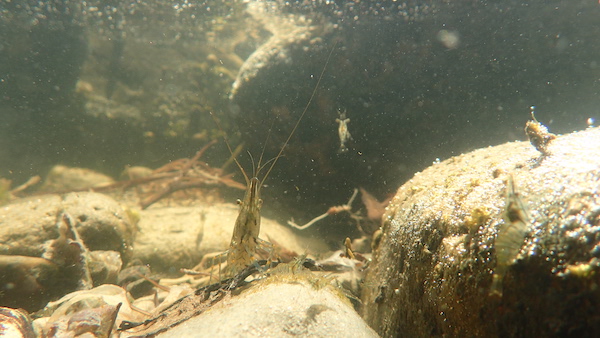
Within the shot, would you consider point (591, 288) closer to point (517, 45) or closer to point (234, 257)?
point (234, 257)

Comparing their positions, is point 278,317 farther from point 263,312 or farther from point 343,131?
point 343,131

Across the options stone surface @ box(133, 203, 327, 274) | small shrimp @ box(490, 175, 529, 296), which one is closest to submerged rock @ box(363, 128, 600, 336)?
small shrimp @ box(490, 175, 529, 296)

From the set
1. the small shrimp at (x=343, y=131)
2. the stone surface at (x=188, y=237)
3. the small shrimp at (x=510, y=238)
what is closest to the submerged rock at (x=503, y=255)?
the small shrimp at (x=510, y=238)

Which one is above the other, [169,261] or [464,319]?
[464,319]

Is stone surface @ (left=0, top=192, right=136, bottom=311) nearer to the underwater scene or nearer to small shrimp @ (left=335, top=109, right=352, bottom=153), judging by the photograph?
the underwater scene

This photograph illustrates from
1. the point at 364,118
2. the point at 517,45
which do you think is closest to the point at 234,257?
the point at 364,118

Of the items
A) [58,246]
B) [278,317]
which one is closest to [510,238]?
[278,317]
